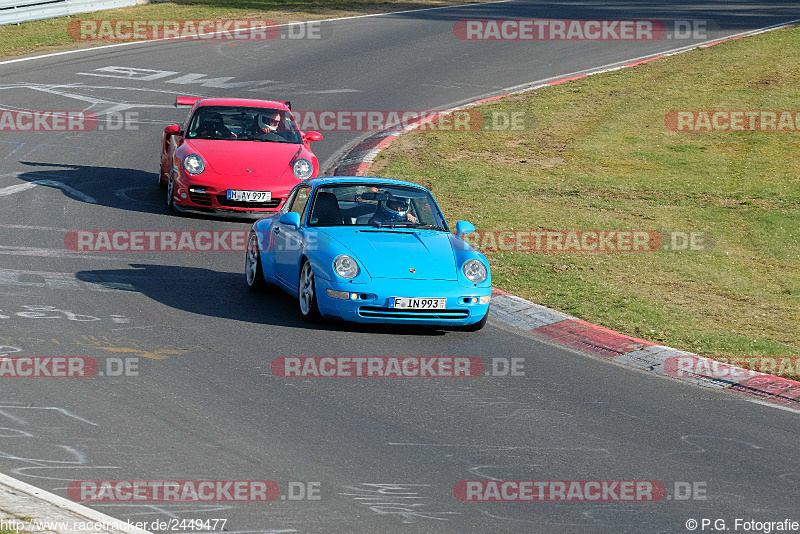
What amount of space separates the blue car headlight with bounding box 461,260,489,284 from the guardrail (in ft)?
80.6

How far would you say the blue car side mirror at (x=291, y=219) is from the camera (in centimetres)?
1150

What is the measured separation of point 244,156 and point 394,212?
15.6 ft

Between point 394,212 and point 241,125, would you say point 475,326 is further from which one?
point 241,125

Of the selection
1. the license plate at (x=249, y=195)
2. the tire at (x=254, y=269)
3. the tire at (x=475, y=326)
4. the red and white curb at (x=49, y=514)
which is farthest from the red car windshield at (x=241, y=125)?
the red and white curb at (x=49, y=514)

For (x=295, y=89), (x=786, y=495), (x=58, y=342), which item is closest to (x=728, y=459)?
(x=786, y=495)

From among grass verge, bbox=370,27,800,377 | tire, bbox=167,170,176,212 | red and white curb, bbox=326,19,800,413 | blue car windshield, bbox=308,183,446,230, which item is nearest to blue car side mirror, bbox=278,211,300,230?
blue car windshield, bbox=308,183,446,230

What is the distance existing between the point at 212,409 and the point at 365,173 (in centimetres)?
1060

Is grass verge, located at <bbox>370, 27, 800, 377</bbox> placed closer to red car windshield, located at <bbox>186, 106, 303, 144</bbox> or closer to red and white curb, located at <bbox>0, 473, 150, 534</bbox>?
red car windshield, located at <bbox>186, 106, 303, 144</bbox>

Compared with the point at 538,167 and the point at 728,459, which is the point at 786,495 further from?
the point at 538,167

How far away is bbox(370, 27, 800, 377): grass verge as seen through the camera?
12320 millimetres

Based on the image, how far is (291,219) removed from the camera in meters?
11.5

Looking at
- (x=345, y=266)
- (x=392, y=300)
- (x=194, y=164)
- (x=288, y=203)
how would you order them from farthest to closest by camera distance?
(x=194, y=164)
(x=288, y=203)
(x=345, y=266)
(x=392, y=300)

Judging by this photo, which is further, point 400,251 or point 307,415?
point 400,251

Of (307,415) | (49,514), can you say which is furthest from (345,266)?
(49,514)
